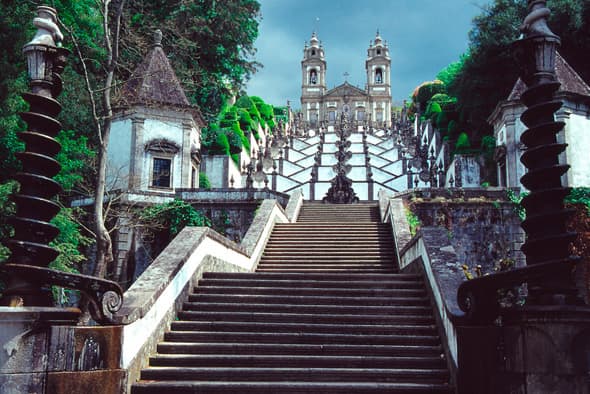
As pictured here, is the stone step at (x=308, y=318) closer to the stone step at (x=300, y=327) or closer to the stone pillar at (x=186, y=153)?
the stone step at (x=300, y=327)

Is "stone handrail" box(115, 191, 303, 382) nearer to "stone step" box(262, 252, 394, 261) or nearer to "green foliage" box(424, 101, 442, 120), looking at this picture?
"stone step" box(262, 252, 394, 261)

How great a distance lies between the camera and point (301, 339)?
7820 millimetres

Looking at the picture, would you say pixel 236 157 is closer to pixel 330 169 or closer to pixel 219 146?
pixel 219 146

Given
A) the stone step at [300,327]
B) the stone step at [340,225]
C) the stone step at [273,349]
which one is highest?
the stone step at [340,225]

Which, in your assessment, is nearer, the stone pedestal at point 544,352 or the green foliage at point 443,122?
the stone pedestal at point 544,352

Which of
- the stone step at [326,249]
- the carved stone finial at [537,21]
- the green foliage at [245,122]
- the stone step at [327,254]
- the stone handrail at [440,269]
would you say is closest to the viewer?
the carved stone finial at [537,21]

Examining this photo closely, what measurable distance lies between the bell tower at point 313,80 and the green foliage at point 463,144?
203 ft

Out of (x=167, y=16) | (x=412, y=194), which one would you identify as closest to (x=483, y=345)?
(x=412, y=194)

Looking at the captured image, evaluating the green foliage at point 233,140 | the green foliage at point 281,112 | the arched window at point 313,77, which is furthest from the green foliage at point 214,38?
the arched window at point 313,77

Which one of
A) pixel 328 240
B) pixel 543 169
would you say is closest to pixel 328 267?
pixel 328 240

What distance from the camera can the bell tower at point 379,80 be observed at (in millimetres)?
97438

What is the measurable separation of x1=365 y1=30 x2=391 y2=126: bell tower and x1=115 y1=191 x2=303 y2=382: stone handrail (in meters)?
85.9

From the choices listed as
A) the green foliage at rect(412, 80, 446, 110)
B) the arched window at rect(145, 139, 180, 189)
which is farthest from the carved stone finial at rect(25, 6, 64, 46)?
the green foliage at rect(412, 80, 446, 110)

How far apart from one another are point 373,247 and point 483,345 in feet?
25.5
